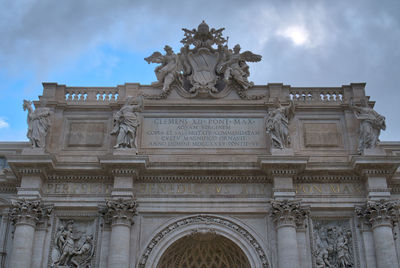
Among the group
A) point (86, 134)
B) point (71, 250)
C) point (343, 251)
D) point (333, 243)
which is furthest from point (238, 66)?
point (71, 250)

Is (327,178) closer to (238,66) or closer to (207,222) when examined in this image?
(207,222)

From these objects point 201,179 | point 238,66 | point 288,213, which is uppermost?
point 238,66

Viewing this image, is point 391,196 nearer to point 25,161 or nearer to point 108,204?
point 108,204

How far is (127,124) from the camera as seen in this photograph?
853 inches

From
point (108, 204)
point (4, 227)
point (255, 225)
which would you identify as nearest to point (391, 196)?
point (255, 225)

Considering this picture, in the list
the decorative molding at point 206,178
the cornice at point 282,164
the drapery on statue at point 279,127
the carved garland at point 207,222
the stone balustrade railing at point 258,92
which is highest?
the stone balustrade railing at point 258,92

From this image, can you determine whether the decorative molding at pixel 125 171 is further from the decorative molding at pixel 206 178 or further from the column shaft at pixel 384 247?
the column shaft at pixel 384 247

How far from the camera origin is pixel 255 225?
20.5 metres

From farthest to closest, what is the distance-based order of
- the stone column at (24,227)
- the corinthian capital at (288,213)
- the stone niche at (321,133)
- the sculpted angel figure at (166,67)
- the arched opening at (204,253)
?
the sculpted angel figure at (166,67) < the stone niche at (321,133) < the arched opening at (204,253) < the corinthian capital at (288,213) < the stone column at (24,227)

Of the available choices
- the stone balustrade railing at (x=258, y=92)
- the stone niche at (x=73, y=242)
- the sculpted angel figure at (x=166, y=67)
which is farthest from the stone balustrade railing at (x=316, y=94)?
Result: the stone niche at (x=73, y=242)

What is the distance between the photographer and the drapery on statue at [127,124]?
21.5 m

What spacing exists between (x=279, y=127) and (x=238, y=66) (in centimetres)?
350

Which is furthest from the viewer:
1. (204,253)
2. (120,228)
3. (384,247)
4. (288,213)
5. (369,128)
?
(369,128)

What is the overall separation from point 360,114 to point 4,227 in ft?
46.1
